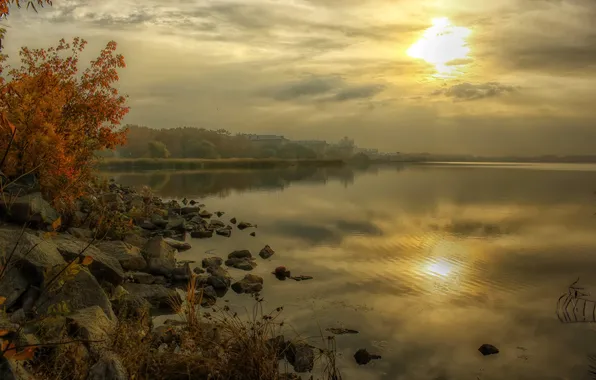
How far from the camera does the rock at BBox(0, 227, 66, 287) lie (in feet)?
30.9

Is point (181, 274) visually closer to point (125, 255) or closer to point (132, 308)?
point (125, 255)

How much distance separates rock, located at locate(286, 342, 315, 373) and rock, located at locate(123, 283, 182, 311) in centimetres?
389

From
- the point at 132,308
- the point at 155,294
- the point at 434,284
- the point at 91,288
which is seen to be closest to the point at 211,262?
the point at 155,294

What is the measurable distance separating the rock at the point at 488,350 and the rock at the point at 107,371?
320 inches

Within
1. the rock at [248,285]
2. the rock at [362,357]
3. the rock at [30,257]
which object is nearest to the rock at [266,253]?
the rock at [248,285]

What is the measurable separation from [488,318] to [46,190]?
15.1 m

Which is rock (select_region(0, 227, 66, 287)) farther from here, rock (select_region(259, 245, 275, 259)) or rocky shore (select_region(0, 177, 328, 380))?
rock (select_region(259, 245, 275, 259))

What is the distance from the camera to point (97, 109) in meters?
18.8

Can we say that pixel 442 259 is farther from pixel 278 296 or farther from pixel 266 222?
pixel 266 222

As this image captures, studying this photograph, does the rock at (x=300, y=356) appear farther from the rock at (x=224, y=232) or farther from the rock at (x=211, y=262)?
the rock at (x=224, y=232)

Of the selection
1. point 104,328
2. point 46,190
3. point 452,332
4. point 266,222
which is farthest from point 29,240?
point 266,222

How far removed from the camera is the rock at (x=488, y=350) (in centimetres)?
1079

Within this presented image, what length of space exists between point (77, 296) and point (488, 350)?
9160 millimetres

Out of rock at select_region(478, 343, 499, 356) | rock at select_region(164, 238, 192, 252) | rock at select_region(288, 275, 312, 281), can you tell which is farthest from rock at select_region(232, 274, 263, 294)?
rock at select_region(478, 343, 499, 356)
